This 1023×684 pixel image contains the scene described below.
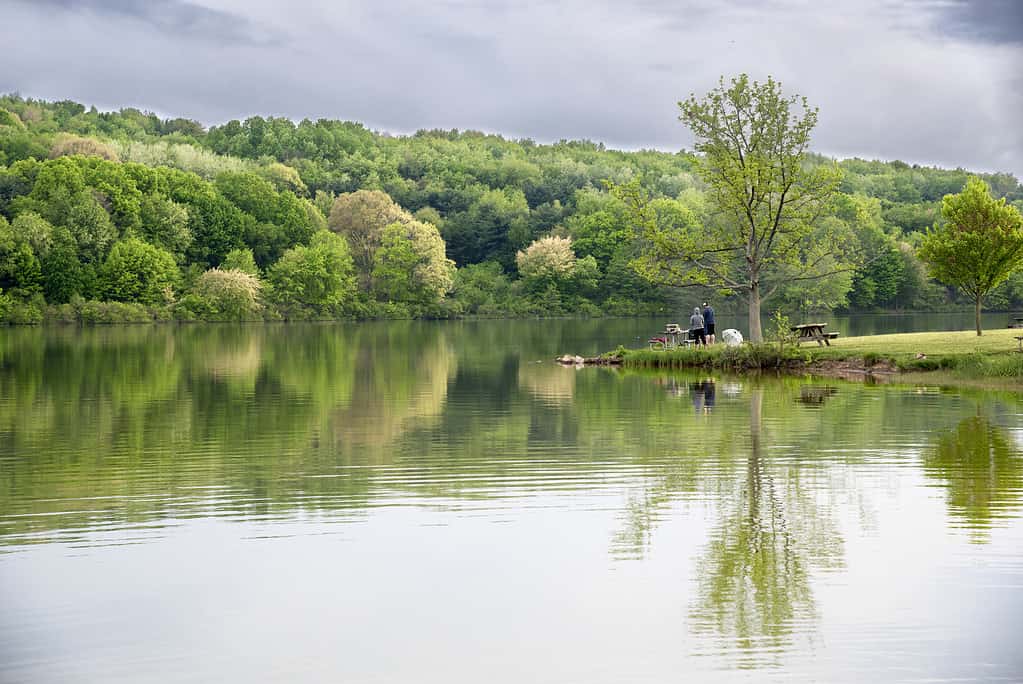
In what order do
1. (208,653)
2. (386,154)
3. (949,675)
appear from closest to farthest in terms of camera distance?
(949,675)
(208,653)
(386,154)

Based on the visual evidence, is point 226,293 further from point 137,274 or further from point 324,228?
point 324,228

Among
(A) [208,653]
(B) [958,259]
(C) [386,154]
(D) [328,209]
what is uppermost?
(C) [386,154]

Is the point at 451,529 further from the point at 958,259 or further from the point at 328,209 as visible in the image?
the point at 328,209

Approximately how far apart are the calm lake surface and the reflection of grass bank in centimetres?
793

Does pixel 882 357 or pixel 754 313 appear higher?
pixel 754 313

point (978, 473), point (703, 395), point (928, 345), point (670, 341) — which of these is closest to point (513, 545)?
point (978, 473)

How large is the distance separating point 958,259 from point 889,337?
3922mm

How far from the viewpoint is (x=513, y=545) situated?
12312mm

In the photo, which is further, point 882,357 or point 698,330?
point 698,330

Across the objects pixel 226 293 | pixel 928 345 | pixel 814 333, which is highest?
pixel 226 293

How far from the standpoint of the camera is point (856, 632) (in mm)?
9352

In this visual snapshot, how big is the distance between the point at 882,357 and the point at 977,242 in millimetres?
7214

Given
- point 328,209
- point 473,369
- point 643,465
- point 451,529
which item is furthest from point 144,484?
point 328,209

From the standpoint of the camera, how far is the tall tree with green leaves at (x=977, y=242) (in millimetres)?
40344
